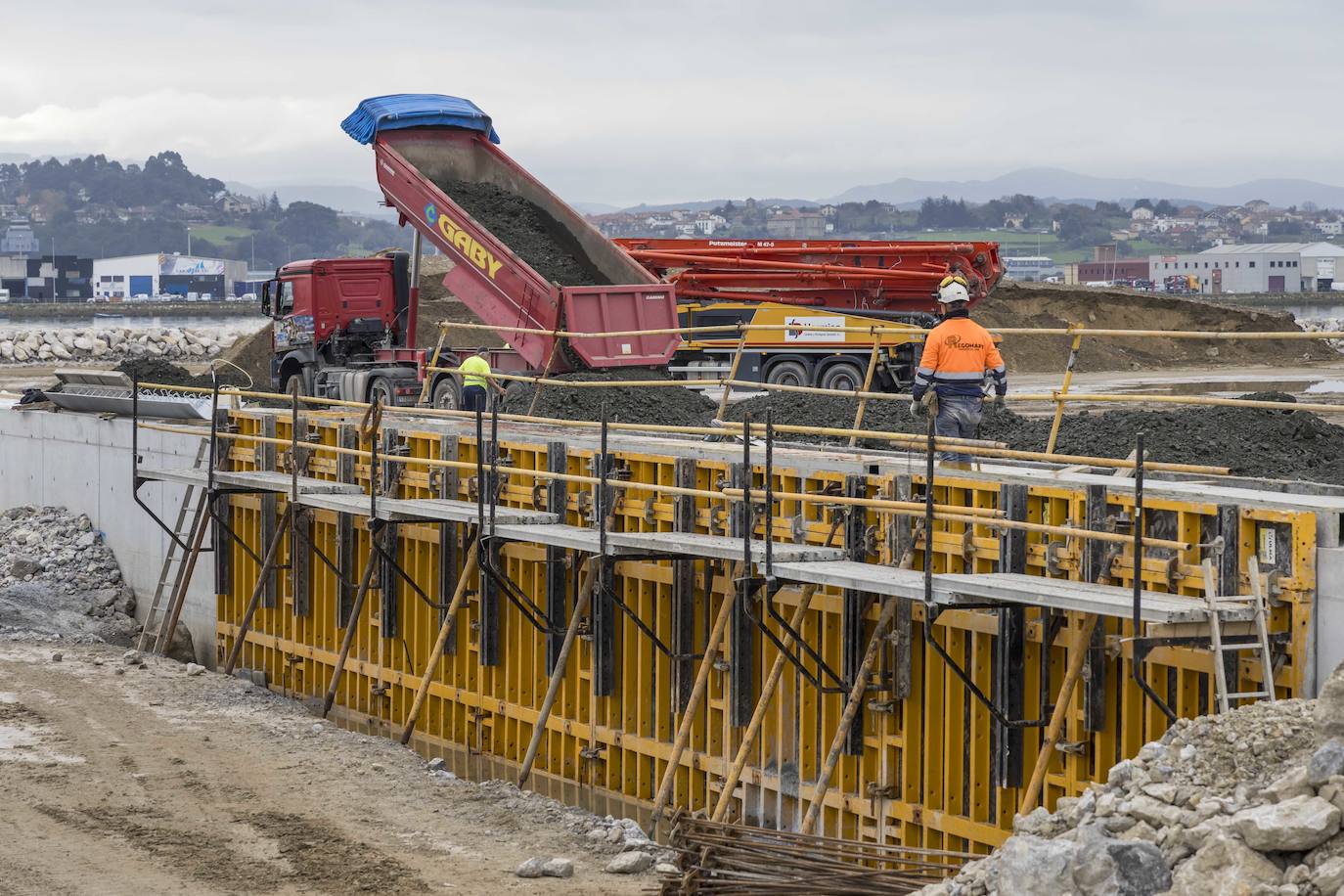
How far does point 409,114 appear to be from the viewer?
2431 cm

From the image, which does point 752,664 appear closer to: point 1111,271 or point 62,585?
point 62,585

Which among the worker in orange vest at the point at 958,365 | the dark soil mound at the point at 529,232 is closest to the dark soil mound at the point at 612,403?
the dark soil mound at the point at 529,232

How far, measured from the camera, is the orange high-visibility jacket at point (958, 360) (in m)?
13.4

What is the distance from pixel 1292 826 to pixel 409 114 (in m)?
18.5

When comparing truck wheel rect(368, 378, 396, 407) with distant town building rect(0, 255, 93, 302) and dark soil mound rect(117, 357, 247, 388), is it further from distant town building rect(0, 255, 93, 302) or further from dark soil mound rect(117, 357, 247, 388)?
distant town building rect(0, 255, 93, 302)

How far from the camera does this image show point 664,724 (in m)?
15.4

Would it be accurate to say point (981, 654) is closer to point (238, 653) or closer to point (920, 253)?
point (238, 653)

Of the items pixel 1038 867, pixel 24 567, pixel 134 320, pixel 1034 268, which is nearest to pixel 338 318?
pixel 24 567

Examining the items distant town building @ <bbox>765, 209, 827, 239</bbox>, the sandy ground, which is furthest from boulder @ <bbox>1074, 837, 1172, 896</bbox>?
distant town building @ <bbox>765, 209, 827, 239</bbox>

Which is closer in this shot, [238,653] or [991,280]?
[238,653]

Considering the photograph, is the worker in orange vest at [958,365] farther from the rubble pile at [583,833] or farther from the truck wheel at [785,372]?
the truck wheel at [785,372]

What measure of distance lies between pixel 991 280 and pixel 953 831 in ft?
72.9

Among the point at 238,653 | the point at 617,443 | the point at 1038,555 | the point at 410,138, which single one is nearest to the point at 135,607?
the point at 238,653

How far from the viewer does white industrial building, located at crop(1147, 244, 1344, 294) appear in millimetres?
117500
